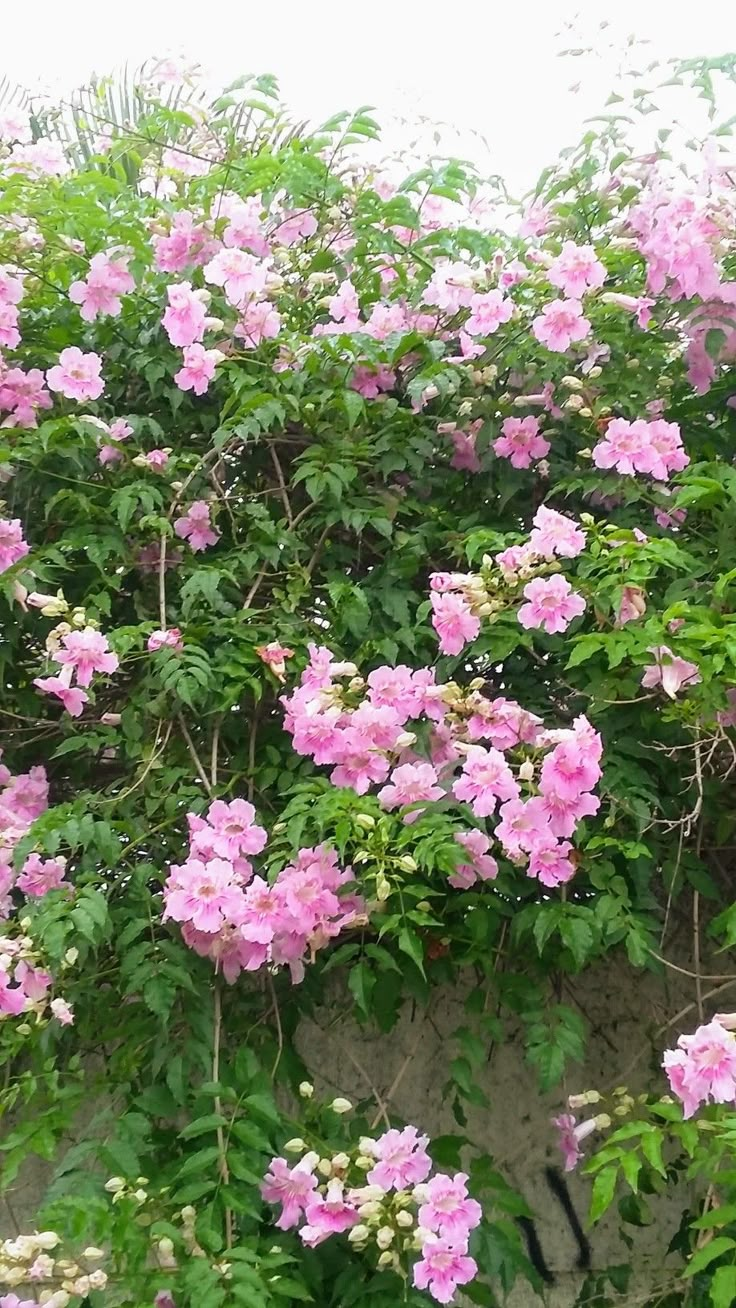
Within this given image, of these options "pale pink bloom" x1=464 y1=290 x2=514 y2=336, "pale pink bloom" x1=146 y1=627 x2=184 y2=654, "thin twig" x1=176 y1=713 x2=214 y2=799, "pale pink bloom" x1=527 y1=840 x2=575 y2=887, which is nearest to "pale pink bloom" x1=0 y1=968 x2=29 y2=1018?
"thin twig" x1=176 y1=713 x2=214 y2=799

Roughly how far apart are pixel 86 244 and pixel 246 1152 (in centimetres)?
150

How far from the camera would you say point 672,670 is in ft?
4.59

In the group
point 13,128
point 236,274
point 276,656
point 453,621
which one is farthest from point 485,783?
point 13,128

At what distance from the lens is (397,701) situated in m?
1.52

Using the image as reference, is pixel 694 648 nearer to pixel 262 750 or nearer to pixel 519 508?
pixel 519 508

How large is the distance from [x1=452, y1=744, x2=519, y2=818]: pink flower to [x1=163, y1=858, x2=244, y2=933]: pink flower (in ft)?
1.11

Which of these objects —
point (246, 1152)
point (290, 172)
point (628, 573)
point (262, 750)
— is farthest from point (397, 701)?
point (290, 172)

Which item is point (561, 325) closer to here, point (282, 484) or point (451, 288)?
point (451, 288)

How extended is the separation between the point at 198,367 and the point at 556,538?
2.22 feet

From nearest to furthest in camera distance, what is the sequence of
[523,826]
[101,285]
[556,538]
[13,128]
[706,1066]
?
1. [706,1066]
2. [523,826]
3. [556,538]
4. [101,285]
5. [13,128]

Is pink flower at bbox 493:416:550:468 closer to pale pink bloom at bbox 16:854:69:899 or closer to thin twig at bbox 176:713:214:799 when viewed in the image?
thin twig at bbox 176:713:214:799

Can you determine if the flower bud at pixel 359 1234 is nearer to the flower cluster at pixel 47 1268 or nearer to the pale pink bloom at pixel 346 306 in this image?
the flower cluster at pixel 47 1268

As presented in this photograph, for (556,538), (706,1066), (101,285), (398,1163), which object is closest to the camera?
(706,1066)

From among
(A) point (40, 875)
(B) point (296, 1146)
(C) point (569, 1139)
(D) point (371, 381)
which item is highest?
(D) point (371, 381)
